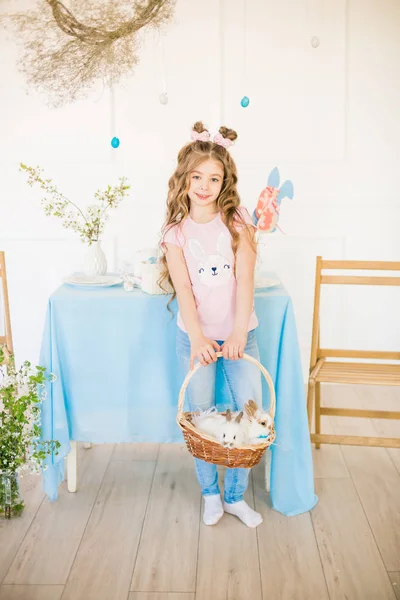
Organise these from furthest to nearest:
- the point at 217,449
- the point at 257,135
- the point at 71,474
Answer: the point at 257,135
the point at 71,474
the point at 217,449

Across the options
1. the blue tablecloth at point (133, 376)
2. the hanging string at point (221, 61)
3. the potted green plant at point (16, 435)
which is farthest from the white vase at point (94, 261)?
the hanging string at point (221, 61)

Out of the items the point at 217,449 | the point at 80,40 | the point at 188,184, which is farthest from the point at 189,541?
the point at 80,40

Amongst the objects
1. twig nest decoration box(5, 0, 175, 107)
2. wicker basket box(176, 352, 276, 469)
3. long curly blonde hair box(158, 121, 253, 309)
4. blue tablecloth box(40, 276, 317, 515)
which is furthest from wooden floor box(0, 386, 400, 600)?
twig nest decoration box(5, 0, 175, 107)

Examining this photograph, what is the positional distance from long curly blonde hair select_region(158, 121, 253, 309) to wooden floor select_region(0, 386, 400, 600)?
93 centimetres

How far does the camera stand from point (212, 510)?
7.16 ft

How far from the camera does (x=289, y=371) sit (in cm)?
223

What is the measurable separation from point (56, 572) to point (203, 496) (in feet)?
1.88

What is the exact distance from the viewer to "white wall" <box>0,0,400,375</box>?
3330mm

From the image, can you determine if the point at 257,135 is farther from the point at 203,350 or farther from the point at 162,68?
the point at 203,350

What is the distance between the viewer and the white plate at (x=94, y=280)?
2387 millimetres

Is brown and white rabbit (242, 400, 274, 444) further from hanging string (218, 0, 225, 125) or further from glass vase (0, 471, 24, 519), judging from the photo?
hanging string (218, 0, 225, 125)

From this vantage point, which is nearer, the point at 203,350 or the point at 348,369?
the point at 203,350

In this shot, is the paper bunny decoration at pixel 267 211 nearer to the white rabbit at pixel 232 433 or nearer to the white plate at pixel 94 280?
the white plate at pixel 94 280

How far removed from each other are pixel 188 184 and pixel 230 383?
25.7 inches
